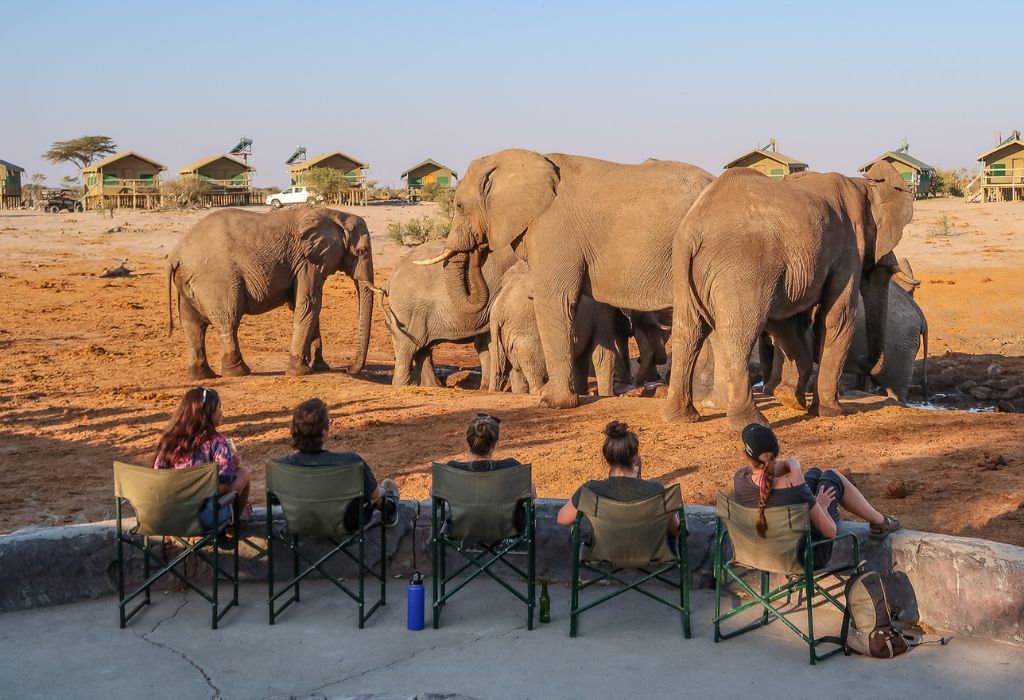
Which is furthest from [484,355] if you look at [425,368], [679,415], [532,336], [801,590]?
[801,590]

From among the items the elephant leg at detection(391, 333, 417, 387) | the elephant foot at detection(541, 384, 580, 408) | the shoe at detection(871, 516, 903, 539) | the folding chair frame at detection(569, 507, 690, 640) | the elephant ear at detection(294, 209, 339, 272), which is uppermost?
the elephant ear at detection(294, 209, 339, 272)

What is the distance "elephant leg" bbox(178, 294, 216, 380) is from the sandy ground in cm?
30

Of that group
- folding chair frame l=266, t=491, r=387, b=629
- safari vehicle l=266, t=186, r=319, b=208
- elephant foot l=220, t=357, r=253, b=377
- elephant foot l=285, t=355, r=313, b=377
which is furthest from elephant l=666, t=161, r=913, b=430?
safari vehicle l=266, t=186, r=319, b=208

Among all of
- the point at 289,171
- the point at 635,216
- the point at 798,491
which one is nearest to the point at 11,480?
the point at 635,216

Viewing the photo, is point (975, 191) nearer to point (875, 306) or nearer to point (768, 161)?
point (768, 161)

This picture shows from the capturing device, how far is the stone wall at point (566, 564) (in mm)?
5773

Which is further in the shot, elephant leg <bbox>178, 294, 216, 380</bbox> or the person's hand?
elephant leg <bbox>178, 294, 216, 380</bbox>

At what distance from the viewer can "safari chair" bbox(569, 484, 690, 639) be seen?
18.8ft

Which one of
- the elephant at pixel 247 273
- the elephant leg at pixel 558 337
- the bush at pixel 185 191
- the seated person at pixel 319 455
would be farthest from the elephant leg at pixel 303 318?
the bush at pixel 185 191

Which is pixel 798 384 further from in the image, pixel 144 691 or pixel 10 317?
pixel 10 317

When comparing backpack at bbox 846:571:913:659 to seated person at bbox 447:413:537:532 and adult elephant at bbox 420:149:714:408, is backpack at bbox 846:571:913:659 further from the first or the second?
adult elephant at bbox 420:149:714:408

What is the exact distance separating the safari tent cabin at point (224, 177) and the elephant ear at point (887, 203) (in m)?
42.0

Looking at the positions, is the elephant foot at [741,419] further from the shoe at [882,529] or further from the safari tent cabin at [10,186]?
the safari tent cabin at [10,186]

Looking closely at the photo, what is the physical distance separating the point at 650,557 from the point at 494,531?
30.0 inches
